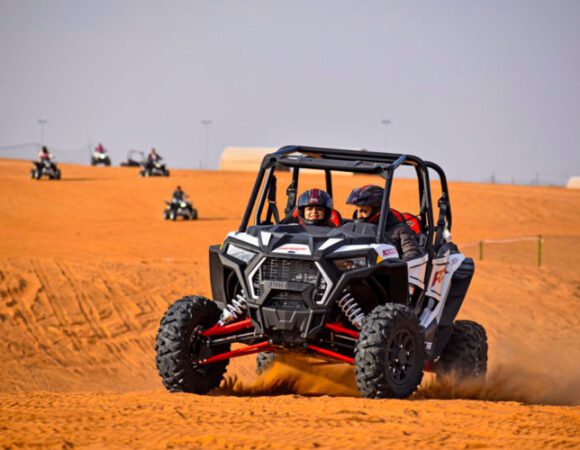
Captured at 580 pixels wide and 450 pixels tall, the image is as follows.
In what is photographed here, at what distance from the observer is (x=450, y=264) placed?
10.9 meters

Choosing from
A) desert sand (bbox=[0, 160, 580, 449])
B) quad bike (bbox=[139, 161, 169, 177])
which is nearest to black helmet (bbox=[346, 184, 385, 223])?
desert sand (bbox=[0, 160, 580, 449])

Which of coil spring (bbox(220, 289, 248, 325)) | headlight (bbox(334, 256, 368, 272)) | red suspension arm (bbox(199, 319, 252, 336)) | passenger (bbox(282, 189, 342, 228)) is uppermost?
passenger (bbox(282, 189, 342, 228))

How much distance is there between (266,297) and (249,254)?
490mm

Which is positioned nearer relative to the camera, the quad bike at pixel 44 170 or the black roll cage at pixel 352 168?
the black roll cage at pixel 352 168

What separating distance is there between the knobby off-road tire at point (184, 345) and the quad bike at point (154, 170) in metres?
42.7

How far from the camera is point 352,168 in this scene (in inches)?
376

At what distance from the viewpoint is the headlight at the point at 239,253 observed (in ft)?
30.2

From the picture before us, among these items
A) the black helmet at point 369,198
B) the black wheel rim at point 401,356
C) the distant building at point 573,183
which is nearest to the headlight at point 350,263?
the black wheel rim at point 401,356

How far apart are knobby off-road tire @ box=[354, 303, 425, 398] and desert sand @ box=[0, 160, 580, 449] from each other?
0.32m

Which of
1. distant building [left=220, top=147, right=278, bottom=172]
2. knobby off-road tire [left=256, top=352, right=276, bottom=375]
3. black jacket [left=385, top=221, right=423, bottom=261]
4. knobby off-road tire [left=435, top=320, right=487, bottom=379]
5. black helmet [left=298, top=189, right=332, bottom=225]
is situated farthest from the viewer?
distant building [left=220, top=147, right=278, bottom=172]

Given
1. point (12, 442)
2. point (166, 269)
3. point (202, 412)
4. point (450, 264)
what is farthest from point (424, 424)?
point (166, 269)

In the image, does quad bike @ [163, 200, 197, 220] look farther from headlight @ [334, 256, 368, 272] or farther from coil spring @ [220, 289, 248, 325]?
headlight @ [334, 256, 368, 272]

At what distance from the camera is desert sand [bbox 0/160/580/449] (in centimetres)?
689

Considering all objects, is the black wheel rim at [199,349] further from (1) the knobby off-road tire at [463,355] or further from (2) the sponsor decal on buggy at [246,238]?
(1) the knobby off-road tire at [463,355]
